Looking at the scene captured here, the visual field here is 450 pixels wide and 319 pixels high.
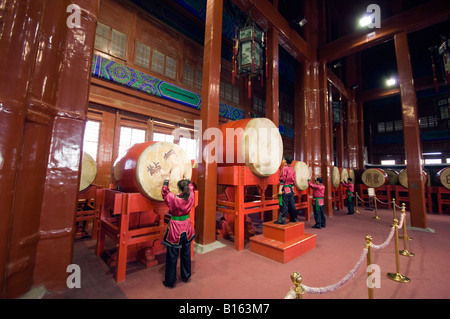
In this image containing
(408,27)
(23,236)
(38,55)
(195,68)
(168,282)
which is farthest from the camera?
(195,68)

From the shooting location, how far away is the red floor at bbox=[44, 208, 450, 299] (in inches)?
96.0

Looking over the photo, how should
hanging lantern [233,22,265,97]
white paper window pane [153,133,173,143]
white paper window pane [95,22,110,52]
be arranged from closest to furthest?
hanging lantern [233,22,265,97]
white paper window pane [95,22,110,52]
white paper window pane [153,133,173,143]

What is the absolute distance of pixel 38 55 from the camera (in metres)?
2.35

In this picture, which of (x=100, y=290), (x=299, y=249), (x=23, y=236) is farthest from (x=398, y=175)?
(x=23, y=236)

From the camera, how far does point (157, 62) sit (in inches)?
300

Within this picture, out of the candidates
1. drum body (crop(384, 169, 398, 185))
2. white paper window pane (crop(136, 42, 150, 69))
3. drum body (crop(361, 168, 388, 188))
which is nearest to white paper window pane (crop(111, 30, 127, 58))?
white paper window pane (crop(136, 42, 150, 69))

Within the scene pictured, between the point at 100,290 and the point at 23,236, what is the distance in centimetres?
106

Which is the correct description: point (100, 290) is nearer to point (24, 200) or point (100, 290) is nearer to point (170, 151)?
point (24, 200)

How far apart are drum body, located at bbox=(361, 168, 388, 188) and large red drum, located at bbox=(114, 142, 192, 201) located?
1120cm

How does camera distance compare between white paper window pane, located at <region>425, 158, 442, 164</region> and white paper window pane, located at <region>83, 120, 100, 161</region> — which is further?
white paper window pane, located at <region>425, 158, 442, 164</region>

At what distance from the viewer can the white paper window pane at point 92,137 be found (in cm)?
616

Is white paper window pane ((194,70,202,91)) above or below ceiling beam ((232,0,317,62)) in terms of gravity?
below

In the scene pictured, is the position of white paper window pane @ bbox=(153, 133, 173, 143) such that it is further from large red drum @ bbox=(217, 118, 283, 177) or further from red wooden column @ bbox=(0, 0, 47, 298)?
red wooden column @ bbox=(0, 0, 47, 298)

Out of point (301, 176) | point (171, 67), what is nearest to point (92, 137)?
point (171, 67)
